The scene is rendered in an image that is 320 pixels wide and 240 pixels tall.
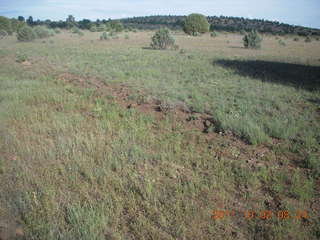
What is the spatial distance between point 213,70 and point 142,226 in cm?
1168

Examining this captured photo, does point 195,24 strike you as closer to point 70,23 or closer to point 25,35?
point 25,35

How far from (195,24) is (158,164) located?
50075 millimetres

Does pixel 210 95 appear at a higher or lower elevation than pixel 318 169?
→ higher

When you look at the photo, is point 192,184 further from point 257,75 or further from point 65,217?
point 257,75

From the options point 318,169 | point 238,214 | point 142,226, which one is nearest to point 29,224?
point 142,226

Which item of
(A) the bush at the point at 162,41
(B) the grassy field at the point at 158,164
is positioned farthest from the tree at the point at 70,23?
(B) the grassy field at the point at 158,164

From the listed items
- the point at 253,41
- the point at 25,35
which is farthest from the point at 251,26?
the point at 25,35

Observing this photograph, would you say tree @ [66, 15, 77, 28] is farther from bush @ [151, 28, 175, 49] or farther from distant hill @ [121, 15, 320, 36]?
bush @ [151, 28, 175, 49]

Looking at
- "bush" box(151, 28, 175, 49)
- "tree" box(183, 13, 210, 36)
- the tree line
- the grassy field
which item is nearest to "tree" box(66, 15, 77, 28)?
the tree line

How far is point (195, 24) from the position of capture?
4862 centimetres

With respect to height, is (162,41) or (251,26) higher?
(251,26)

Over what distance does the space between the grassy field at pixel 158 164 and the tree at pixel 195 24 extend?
147 ft

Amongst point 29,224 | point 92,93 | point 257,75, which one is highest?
point 257,75

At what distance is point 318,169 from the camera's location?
12.7ft
